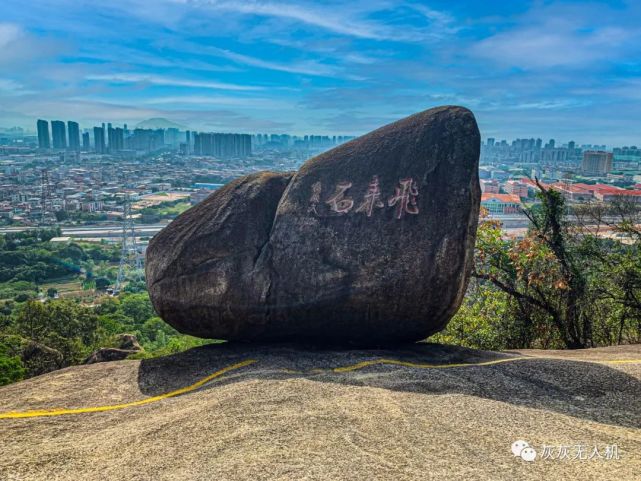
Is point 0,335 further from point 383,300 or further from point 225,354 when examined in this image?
point 383,300

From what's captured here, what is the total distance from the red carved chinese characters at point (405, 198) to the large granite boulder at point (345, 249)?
0.06 feet

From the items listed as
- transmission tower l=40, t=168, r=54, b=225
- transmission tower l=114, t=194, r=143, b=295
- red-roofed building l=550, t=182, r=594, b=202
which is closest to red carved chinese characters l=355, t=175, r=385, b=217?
red-roofed building l=550, t=182, r=594, b=202

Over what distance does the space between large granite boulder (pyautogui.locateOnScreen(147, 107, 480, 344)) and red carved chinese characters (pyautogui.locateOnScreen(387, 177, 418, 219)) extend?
2 centimetres

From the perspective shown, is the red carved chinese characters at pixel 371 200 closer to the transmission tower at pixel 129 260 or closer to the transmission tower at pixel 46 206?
the transmission tower at pixel 129 260

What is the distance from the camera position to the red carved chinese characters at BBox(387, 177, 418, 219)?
887 centimetres

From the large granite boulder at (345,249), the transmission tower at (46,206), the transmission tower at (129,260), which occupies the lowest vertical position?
the transmission tower at (129,260)

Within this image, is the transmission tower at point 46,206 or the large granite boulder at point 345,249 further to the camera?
the transmission tower at point 46,206

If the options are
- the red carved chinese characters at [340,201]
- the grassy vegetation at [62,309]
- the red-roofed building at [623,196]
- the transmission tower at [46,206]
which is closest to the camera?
the red carved chinese characters at [340,201]

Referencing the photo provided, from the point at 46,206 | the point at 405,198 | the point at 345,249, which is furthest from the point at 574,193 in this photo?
the point at 46,206

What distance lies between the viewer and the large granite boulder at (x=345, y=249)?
8.73m

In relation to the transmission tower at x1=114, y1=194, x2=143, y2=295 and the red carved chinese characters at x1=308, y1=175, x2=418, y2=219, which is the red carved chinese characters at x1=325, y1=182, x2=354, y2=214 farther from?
the transmission tower at x1=114, y1=194, x2=143, y2=295

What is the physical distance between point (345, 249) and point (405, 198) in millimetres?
1436

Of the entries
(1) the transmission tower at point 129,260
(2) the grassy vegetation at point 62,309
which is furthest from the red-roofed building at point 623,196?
(1) the transmission tower at point 129,260

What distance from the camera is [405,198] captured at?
29.3 ft
